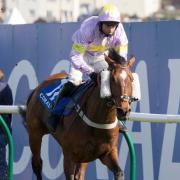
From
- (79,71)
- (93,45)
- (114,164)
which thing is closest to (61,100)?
(79,71)

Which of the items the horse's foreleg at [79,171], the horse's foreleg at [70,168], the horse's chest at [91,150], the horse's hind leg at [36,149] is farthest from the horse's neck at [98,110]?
the horse's hind leg at [36,149]

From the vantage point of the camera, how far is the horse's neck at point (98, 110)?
7.71m

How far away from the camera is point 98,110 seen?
25.7 ft

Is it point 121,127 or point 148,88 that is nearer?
point 121,127

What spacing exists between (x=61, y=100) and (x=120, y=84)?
134cm

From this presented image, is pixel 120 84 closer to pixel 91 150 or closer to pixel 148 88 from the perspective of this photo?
pixel 91 150

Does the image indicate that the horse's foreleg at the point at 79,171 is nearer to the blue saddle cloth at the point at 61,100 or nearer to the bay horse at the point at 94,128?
the bay horse at the point at 94,128

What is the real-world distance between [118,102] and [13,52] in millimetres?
3739

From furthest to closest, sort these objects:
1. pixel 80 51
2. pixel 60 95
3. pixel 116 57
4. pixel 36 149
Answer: pixel 36 149, pixel 60 95, pixel 80 51, pixel 116 57

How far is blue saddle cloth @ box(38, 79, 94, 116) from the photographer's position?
823 centimetres

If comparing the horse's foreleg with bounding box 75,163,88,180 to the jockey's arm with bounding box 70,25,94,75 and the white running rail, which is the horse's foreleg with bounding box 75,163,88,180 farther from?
the jockey's arm with bounding box 70,25,94,75

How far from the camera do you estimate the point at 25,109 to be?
372 inches

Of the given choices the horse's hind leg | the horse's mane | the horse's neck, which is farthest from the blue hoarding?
the horse's mane

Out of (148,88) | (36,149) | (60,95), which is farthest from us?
(36,149)
